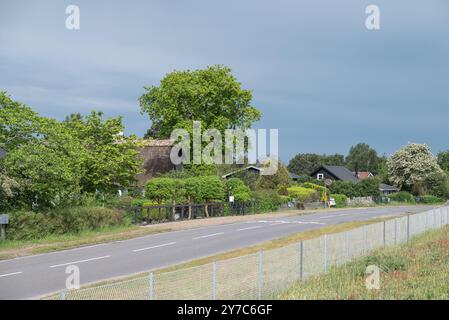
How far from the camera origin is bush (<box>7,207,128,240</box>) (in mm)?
24953

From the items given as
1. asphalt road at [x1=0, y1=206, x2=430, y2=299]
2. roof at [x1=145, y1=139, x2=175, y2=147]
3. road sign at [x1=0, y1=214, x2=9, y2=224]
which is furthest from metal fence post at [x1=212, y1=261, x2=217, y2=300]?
roof at [x1=145, y1=139, x2=175, y2=147]

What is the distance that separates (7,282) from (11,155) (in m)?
10.7

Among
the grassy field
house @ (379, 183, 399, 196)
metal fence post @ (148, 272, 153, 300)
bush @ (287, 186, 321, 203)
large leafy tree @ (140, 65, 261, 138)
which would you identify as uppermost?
large leafy tree @ (140, 65, 261, 138)

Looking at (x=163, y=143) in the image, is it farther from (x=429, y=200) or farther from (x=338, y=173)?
(x=338, y=173)

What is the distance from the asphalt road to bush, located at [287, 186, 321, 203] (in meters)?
30.2

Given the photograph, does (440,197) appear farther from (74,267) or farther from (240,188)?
(74,267)

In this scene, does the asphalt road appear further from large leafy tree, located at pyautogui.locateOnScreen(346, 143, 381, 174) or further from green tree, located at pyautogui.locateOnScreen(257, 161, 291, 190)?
large leafy tree, located at pyautogui.locateOnScreen(346, 143, 381, 174)

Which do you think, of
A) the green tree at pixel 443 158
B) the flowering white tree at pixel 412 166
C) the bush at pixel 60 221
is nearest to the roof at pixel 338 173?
the flowering white tree at pixel 412 166

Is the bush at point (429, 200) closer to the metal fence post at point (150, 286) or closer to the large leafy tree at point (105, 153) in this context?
the large leafy tree at point (105, 153)

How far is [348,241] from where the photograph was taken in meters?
18.9
